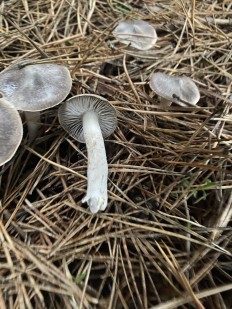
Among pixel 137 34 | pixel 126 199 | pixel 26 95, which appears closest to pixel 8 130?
pixel 26 95

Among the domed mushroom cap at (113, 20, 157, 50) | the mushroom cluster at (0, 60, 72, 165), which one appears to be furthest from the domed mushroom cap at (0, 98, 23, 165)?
the domed mushroom cap at (113, 20, 157, 50)

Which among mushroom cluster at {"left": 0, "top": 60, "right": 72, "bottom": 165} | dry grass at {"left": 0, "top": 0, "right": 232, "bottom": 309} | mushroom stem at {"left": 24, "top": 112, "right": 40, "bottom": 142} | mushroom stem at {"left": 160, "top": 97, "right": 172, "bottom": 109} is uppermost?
mushroom cluster at {"left": 0, "top": 60, "right": 72, "bottom": 165}

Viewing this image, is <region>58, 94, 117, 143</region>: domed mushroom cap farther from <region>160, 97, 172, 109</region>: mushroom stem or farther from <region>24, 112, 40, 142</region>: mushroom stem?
<region>160, 97, 172, 109</region>: mushroom stem

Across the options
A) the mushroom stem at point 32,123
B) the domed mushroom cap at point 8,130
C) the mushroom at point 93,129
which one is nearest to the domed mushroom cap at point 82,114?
the mushroom at point 93,129

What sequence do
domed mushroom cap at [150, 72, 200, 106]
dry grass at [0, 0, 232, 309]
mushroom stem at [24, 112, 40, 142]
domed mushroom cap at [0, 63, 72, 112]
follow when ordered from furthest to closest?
domed mushroom cap at [150, 72, 200, 106], mushroom stem at [24, 112, 40, 142], domed mushroom cap at [0, 63, 72, 112], dry grass at [0, 0, 232, 309]

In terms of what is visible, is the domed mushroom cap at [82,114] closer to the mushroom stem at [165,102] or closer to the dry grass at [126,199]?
the dry grass at [126,199]

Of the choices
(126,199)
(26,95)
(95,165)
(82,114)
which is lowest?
(126,199)

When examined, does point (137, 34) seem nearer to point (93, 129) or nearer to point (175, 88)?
point (175, 88)
